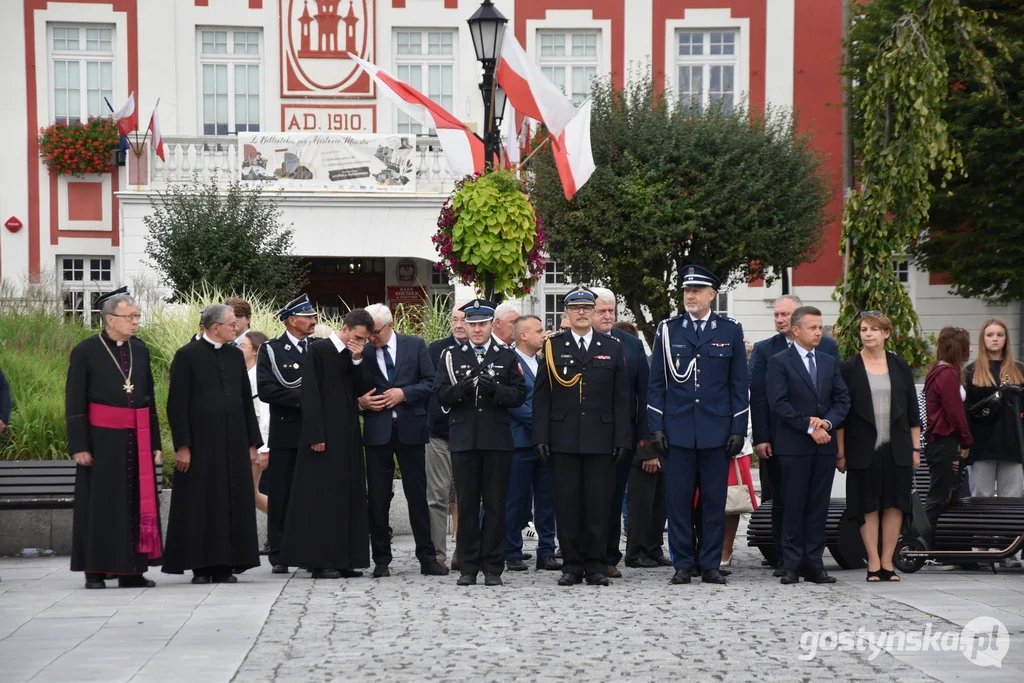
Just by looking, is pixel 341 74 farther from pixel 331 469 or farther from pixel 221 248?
pixel 331 469

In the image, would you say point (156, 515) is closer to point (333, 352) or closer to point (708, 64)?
point (333, 352)

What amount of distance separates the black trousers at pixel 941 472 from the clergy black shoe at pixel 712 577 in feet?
5.94

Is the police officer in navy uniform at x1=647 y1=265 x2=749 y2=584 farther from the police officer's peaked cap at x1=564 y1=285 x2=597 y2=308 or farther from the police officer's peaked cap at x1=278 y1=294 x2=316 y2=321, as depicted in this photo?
the police officer's peaked cap at x1=278 y1=294 x2=316 y2=321

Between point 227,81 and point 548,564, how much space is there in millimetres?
19390

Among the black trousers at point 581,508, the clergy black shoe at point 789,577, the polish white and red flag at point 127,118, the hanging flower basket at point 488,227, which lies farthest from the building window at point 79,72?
the clergy black shoe at point 789,577

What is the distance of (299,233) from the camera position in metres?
25.2

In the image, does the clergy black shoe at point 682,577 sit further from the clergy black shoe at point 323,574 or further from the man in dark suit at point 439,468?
the clergy black shoe at point 323,574

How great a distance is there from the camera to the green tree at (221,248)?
21438mm

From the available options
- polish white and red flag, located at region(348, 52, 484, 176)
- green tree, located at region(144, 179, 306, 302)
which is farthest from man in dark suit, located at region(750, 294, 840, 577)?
green tree, located at region(144, 179, 306, 302)

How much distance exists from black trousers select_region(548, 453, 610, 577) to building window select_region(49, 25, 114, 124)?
20259 mm

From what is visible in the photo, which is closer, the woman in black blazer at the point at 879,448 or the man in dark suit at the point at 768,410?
the woman in black blazer at the point at 879,448

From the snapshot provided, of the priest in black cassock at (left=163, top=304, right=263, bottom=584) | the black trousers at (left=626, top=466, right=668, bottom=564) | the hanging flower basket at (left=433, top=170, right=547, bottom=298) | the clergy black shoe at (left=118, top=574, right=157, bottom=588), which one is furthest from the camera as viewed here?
the hanging flower basket at (left=433, top=170, right=547, bottom=298)

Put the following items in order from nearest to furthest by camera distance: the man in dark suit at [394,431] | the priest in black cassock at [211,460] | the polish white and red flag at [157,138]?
the priest in black cassock at [211,460]
the man in dark suit at [394,431]
the polish white and red flag at [157,138]

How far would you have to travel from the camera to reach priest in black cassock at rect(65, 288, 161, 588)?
9727 millimetres
